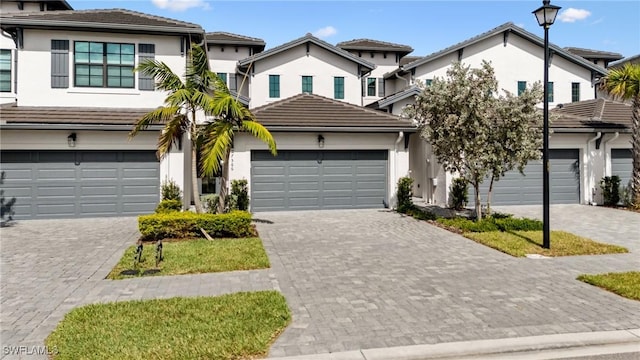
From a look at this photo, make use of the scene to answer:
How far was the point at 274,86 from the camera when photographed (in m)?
23.6

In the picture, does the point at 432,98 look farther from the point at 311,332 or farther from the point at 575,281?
the point at 311,332

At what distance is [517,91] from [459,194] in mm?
10649

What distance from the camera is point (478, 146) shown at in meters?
12.0

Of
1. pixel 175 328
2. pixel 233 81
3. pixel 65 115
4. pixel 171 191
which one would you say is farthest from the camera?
pixel 233 81

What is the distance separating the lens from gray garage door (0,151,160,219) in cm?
1427

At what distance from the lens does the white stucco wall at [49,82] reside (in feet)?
48.4

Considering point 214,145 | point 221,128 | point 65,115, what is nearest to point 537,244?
point 214,145

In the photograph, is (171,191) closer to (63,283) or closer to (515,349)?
(63,283)

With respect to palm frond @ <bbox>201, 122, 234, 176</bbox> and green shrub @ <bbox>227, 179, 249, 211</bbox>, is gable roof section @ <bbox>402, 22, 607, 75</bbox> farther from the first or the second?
palm frond @ <bbox>201, 122, 234, 176</bbox>

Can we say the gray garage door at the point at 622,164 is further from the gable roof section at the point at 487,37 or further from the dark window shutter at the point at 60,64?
the dark window shutter at the point at 60,64

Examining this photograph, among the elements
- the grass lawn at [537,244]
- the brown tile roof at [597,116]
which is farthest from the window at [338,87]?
the grass lawn at [537,244]

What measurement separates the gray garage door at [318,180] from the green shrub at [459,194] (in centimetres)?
265

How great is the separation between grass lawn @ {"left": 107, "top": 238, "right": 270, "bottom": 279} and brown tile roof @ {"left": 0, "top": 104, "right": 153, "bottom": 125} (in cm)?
628

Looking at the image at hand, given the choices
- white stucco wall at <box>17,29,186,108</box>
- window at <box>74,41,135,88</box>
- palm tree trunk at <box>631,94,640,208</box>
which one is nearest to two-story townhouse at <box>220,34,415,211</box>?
white stucco wall at <box>17,29,186,108</box>
